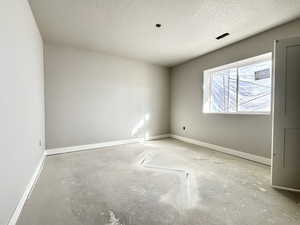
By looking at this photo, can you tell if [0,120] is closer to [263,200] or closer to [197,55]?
[263,200]

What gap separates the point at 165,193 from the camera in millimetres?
1748

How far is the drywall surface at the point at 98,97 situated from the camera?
3.24m

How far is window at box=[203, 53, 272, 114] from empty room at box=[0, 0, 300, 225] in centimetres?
2

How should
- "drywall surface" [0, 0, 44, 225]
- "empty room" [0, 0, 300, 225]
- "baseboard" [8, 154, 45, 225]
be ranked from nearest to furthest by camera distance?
"drywall surface" [0, 0, 44, 225] < "baseboard" [8, 154, 45, 225] < "empty room" [0, 0, 300, 225]

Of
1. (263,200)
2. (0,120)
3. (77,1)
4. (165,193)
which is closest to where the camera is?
(0,120)

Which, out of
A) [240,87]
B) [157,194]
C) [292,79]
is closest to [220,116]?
[240,87]

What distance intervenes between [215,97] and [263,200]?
2.59 meters

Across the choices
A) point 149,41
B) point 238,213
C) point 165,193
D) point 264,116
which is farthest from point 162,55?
point 238,213

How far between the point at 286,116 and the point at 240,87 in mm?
1512

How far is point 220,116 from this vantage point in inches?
136

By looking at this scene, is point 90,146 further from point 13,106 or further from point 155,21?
point 155,21

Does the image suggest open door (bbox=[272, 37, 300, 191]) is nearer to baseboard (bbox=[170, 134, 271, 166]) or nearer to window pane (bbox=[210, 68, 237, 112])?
baseboard (bbox=[170, 134, 271, 166])

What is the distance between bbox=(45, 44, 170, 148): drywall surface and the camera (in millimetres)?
3236

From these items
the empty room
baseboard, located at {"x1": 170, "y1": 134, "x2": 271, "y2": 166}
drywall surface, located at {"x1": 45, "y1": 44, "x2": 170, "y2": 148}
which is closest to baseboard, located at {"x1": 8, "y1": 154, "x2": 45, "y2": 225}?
the empty room
